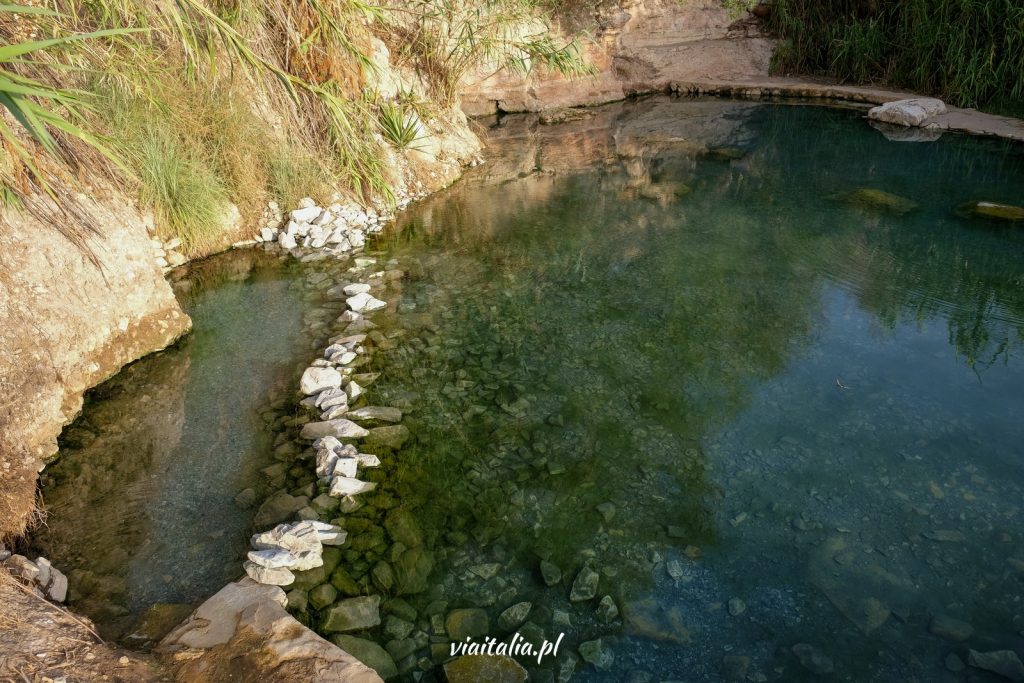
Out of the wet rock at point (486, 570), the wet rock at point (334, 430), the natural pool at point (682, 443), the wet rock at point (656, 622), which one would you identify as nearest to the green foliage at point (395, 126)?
the natural pool at point (682, 443)

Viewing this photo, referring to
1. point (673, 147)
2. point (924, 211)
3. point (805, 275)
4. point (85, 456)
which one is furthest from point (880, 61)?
point (85, 456)

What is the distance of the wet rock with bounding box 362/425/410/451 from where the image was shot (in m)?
3.35

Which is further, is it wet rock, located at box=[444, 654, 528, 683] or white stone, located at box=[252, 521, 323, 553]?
white stone, located at box=[252, 521, 323, 553]

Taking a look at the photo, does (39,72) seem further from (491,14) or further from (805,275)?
(491,14)

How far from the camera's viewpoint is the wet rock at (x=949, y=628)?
2367mm

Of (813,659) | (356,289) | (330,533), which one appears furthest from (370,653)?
(356,289)

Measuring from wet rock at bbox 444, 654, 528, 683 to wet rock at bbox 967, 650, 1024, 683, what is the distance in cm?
138

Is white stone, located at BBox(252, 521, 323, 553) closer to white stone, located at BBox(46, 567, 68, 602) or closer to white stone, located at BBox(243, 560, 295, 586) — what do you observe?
white stone, located at BBox(243, 560, 295, 586)

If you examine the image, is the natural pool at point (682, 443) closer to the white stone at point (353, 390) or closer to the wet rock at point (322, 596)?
the wet rock at point (322, 596)

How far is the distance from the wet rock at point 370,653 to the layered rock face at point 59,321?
1.39m

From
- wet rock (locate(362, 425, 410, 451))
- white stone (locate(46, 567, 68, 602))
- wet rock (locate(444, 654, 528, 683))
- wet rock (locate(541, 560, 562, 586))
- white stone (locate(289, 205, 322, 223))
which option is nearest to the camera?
wet rock (locate(444, 654, 528, 683))

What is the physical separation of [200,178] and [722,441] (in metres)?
4.24

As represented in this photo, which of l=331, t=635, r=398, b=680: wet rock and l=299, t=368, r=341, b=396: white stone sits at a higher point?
l=299, t=368, r=341, b=396: white stone

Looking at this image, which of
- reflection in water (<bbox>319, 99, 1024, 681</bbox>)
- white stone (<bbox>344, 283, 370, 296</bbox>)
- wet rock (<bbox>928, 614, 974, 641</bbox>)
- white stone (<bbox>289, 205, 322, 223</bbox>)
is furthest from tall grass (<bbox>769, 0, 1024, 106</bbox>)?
wet rock (<bbox>928, 614, 974, 641</bbox>)
